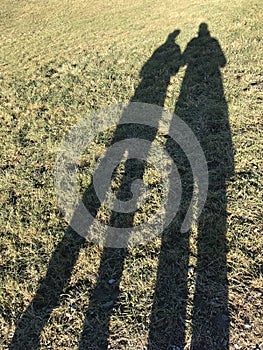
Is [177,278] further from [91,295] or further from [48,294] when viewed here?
[48,294]

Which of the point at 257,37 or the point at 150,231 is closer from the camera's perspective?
the point at 150,231

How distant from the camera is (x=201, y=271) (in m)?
3.59

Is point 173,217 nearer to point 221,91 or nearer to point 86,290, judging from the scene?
point 86,290

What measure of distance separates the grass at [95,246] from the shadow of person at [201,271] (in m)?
0.01

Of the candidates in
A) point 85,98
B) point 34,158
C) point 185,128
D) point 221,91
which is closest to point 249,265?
point 185,128

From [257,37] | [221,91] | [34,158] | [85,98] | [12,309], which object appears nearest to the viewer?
[12,309]

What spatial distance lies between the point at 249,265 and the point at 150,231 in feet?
3.81

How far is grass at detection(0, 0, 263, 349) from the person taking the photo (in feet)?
10.6

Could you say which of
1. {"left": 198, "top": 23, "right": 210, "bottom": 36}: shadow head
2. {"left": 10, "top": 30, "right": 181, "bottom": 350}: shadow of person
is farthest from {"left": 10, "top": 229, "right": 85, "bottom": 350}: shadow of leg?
{"left": 198, "top": 23, "right": 210, "bottom": 36}: shadow head

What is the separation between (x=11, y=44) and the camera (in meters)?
11.4

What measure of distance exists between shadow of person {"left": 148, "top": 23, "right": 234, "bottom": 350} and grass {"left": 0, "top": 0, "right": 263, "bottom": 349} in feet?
0.05

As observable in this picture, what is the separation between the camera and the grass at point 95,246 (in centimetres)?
323

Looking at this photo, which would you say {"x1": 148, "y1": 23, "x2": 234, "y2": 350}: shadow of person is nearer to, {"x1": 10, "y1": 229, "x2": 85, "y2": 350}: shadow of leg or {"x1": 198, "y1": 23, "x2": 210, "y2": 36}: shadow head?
{"x1": 10, "y1": 229, "x2": 85, "y2": 350}: shadow of leg

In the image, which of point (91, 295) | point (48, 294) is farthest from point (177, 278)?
point (48, 294)
